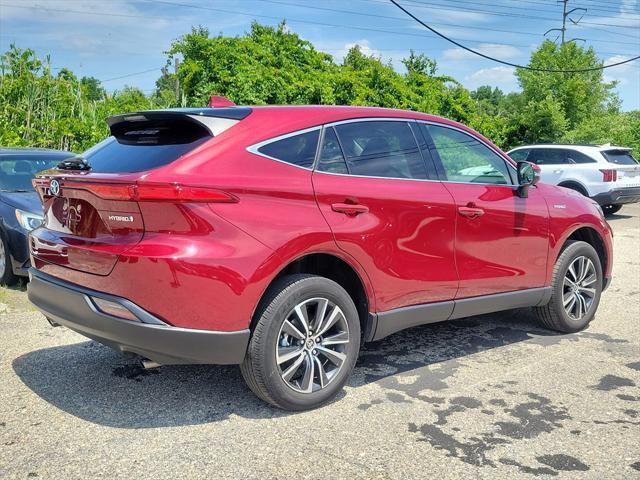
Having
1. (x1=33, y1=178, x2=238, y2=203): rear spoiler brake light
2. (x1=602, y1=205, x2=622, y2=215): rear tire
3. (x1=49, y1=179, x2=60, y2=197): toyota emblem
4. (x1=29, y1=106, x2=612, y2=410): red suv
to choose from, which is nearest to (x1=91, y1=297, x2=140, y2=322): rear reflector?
(x1=29, y1=106, x2=612, y2=410): red suv

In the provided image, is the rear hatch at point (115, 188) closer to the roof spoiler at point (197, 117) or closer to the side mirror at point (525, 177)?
the roof spoiler at point (197, 117)

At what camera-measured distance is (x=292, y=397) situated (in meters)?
3.63

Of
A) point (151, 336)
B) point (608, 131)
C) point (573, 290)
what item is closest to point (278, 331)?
point (151, 336)

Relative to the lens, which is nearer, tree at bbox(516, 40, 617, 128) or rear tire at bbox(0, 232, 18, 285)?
rear tire at bbox(0, 232, 18, 285)

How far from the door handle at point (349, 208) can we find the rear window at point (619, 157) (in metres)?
12.5

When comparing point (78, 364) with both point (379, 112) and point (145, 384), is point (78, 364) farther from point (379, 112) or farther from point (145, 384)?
point (379, 112)

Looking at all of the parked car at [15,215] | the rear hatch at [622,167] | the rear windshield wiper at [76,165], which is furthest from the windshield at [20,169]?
the rear hatch at [622,167]

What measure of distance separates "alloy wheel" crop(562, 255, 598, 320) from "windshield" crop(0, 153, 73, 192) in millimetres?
5673

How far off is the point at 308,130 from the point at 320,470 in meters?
1.93

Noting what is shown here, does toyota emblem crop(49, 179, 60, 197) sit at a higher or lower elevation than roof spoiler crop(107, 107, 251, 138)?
lower

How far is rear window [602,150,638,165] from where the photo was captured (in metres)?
14.7

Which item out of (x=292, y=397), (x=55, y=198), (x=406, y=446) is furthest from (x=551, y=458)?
(x=55, y=198)

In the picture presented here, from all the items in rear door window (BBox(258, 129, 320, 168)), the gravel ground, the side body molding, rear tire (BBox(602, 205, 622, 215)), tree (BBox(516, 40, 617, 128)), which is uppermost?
tree (BBox(516, 40, 617, 128))

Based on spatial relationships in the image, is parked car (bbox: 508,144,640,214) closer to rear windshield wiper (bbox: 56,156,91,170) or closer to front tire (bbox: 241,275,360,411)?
front tire (bbox: 241,275,360,411)
